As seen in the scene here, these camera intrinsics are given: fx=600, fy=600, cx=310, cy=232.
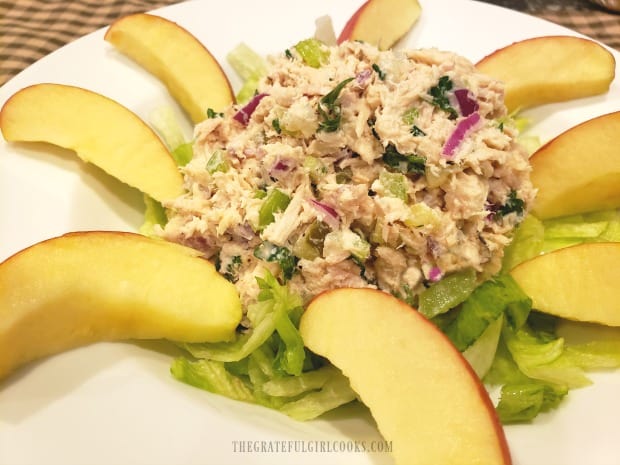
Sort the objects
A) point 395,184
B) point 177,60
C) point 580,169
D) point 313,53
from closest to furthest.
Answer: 1. point 395,184
2. point 580,169
3. point 313,53
4. point 177,60

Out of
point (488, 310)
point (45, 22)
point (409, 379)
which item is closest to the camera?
point (409, 379)

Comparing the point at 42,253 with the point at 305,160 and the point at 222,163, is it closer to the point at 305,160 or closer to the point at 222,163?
the point at 222,163

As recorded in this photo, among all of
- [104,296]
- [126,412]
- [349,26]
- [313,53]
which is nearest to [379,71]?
[313,53]

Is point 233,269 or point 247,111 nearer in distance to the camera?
point 233,269

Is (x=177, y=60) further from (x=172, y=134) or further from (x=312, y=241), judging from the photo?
(x=312, y=241)

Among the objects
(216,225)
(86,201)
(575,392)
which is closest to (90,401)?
(216,225)

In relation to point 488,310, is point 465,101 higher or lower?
higher
